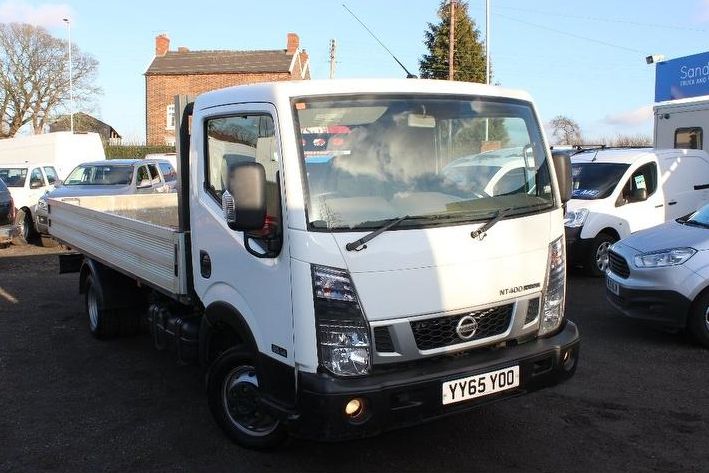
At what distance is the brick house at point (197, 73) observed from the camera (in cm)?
4662

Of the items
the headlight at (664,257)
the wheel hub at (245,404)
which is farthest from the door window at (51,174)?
the headlight at (664,257)

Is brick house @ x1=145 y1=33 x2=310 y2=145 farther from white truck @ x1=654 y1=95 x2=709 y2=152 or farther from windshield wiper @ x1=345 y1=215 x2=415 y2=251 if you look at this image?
windshield wiper @ x1=345 y1=215 x2=415 y2=251

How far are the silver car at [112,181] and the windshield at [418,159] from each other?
432 inches

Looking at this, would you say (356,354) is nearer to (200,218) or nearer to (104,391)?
(200,218)

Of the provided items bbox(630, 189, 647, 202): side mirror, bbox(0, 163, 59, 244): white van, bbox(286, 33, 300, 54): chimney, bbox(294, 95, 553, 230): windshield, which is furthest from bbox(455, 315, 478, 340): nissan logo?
bbox(286, 33, 300, 54): chimney

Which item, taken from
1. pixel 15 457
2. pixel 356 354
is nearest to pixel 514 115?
pixel 356 354

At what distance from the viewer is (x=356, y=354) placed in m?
3.38

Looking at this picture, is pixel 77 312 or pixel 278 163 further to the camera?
pixel 77 312

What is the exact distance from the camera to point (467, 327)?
3.65m

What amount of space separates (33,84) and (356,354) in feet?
178

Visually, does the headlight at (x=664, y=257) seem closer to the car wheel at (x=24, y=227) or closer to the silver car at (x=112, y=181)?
the silver car at (x=112, y=181)

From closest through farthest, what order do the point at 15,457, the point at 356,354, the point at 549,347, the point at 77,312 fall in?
the point at 356,354
the point at 549,347
the point at 15,457
the point at 77,312

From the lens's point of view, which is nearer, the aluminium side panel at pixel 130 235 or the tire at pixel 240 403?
the tire at pixel 240 403

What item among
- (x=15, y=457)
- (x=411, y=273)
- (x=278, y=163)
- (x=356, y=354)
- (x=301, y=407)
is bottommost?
(x=15, y=457)
